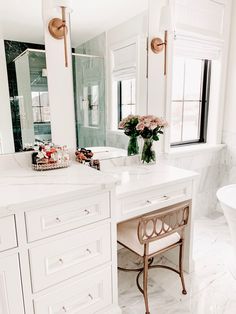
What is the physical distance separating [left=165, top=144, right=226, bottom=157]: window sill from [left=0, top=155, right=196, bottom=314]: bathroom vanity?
905 mm

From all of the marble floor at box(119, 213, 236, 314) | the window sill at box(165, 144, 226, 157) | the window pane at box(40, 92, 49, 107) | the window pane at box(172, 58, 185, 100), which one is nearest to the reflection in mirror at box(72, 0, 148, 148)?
the window pane at box(40, 92, 49, 107)

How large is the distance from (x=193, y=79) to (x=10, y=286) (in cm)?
265

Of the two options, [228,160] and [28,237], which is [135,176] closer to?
[28,237]

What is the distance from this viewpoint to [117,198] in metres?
1.40

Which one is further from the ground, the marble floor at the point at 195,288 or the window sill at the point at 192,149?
the window sill at the point at 192,149

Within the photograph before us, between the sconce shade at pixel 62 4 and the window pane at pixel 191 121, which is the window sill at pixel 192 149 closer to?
the window pane at pixel 191 121

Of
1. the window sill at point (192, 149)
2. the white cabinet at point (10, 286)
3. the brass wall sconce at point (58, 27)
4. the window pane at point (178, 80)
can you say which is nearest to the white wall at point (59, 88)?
the brass wall sconce at point (58, 27)

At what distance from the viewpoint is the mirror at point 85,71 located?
4.95 feet

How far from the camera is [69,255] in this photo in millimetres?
1230

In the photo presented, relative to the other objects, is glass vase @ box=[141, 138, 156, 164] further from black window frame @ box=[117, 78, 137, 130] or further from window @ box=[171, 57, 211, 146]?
window @ box=[171, 57, 211, 146]

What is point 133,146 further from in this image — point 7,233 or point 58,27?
point 7,233

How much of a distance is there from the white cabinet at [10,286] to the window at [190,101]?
6.72ft

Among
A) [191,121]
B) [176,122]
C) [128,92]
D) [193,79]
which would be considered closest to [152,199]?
A: [128,92]

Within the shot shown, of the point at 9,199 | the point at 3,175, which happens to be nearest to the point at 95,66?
the point at 3,175
